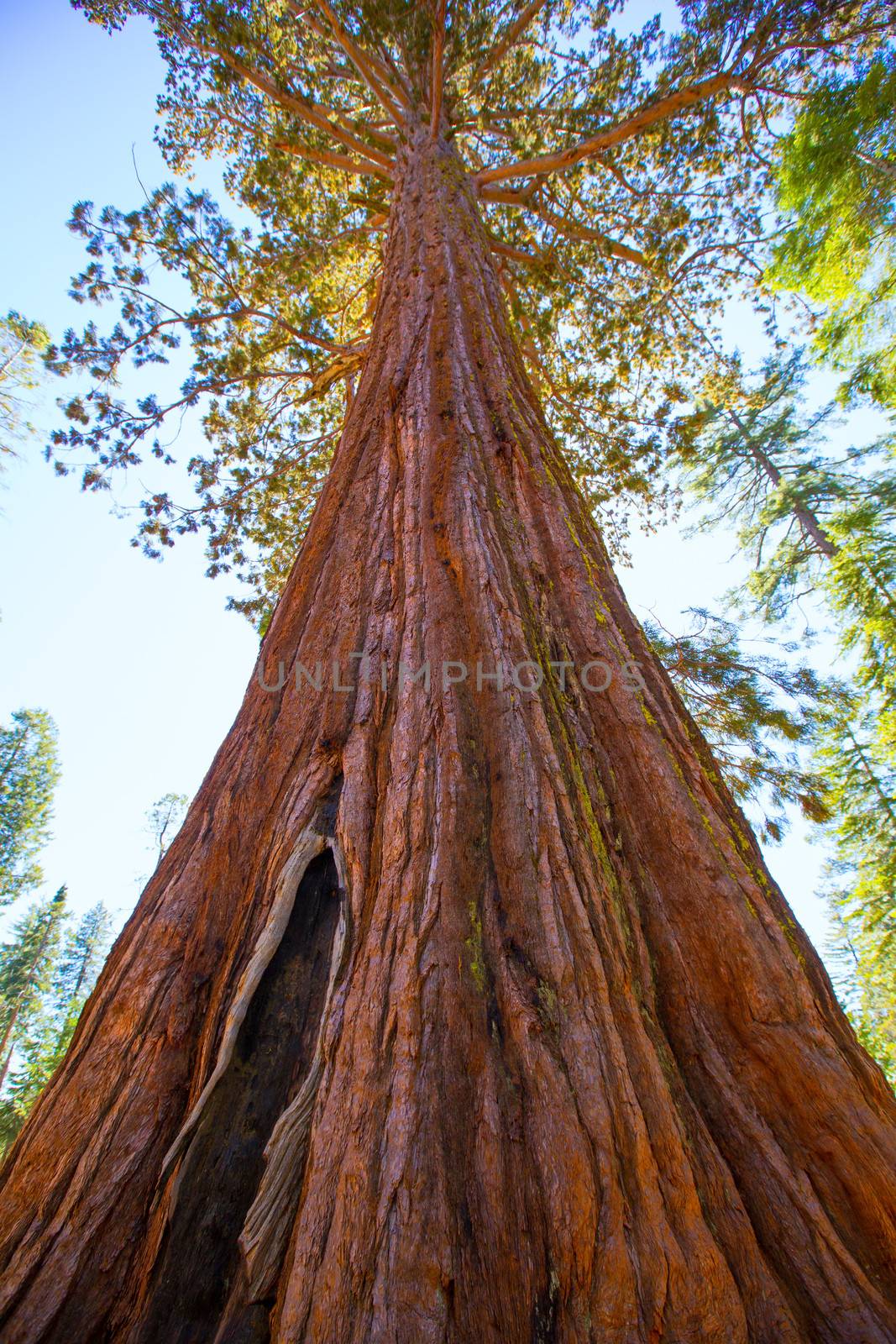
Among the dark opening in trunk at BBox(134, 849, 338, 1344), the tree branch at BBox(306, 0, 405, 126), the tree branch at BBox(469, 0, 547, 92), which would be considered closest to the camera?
the dark opening in trunk at BBox(134, 849, 338, 1344)

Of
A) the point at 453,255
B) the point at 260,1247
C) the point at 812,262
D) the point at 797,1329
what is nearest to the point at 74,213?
the point at 453,255

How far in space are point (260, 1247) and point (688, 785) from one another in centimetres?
135

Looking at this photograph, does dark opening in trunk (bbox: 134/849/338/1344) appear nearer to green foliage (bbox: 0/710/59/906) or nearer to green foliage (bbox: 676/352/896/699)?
green foliage (bbox: 676/352/896/699)

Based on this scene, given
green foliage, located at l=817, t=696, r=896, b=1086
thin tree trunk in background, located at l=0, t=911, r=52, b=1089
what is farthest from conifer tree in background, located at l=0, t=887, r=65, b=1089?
green foliage, located at l=817, t=696, r=896, b=1086

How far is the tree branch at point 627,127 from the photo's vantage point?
537 centimetres

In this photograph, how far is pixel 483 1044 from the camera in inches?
43.6

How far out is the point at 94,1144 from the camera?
3.85ft

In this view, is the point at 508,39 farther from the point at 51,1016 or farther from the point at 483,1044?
the point at 51,1016

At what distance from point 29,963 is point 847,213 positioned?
2604 cm

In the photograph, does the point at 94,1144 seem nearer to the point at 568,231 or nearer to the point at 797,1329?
the point at 797,1329

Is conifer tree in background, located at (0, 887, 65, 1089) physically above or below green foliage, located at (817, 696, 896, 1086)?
above

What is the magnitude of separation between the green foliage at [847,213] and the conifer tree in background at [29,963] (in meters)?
23.3

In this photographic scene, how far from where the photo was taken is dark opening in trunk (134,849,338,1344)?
3.38 feet

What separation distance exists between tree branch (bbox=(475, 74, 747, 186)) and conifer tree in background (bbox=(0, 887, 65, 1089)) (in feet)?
72.5
